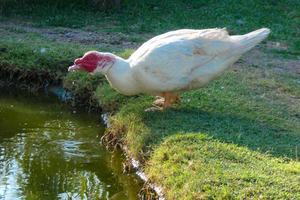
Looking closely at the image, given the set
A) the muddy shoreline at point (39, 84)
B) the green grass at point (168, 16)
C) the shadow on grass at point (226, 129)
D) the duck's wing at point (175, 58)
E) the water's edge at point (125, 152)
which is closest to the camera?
the water's edge at point (125, 152)

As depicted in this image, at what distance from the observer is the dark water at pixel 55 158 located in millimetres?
6688

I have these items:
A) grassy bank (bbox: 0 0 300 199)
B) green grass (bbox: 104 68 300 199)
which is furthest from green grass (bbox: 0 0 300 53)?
green grass (bbox: 104 68 300 199)

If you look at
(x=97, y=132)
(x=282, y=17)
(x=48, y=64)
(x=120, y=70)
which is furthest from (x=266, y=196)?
(x=282, y=17)

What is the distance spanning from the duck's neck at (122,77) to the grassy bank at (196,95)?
35 cm

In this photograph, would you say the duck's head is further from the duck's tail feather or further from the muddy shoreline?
the duck's tail feather

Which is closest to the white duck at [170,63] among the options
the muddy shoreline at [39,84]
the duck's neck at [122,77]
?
the duck's neck at [122,77]

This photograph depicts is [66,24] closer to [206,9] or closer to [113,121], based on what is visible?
[206,9]

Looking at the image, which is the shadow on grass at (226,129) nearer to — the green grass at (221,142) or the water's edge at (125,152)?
the green grass at (221,142)

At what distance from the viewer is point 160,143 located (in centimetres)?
671

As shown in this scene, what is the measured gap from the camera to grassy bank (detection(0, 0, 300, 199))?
5895mm

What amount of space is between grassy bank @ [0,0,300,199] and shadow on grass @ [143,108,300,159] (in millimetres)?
11

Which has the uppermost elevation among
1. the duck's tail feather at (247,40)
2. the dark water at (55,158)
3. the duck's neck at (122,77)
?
the duck's tail feather at (247,40)

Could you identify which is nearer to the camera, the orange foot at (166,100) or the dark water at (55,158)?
the dark water at (55,158)

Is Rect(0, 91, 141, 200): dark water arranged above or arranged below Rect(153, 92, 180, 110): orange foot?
below
